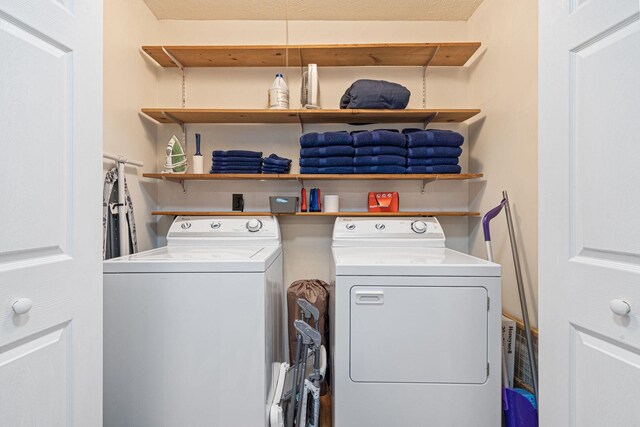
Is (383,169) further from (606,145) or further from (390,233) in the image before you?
(606,145)

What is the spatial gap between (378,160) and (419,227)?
1.71ft

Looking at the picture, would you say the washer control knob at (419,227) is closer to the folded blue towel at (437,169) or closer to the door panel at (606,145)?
the folded blue towel at (437,169)

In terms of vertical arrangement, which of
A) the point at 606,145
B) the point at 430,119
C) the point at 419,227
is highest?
the point at 430,119

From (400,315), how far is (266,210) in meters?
1.39

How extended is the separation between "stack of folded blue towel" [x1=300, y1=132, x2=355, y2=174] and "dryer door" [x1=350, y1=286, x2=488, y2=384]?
1.01 m

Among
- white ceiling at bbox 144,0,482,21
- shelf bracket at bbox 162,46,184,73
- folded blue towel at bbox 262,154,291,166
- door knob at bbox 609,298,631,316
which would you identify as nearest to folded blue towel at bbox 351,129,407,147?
folded blue towel at bbox 262,154,291,166

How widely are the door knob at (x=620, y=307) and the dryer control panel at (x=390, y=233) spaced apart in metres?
1.38

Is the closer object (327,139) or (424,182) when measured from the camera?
(327,139)

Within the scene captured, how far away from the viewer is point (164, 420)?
138 centimetres

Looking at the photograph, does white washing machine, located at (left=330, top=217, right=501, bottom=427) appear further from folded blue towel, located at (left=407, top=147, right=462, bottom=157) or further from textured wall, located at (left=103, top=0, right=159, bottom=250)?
textured wall, located at (left=103, top=0, right=159, bottom=250)

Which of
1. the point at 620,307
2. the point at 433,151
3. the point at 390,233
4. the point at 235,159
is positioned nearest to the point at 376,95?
the point at 433,151

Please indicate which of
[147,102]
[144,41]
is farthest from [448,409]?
[144,41]

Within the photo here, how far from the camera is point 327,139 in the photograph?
2178 mm

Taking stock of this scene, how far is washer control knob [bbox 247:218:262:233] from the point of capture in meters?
2.20
